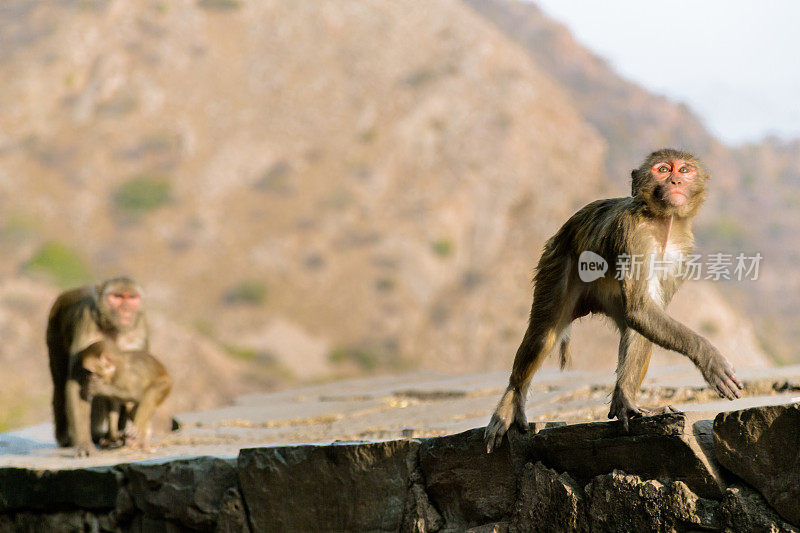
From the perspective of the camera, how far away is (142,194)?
1935 inches

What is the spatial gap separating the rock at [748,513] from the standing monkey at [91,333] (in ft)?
15.2

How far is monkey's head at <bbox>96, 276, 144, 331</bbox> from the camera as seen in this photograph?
6.71 m

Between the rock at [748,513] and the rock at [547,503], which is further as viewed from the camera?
the rock at [547,503]

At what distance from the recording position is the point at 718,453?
9.51 ft

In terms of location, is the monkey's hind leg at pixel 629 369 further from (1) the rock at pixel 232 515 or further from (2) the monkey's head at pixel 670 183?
(1) the rock at pixel 232 515

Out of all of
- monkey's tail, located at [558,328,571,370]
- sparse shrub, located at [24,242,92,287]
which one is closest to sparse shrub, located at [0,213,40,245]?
sparse shrub, located at [24,242,92,287]

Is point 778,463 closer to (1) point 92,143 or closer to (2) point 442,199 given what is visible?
(2) point 442,199

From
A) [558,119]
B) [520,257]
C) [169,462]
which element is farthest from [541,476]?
[558,119]

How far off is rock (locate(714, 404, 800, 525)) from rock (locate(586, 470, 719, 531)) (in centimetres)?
15

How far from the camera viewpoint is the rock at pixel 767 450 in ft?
8.91

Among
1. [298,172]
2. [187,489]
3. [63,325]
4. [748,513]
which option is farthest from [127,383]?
[298,172]

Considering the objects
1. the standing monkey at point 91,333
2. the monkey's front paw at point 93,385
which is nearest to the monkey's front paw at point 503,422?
the monkey's front paw at point 93,385

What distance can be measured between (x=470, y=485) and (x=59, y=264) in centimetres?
4580

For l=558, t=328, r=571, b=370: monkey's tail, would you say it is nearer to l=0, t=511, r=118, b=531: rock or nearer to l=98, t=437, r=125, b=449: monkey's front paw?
l=0, t=511, r=118, b=531: rock
